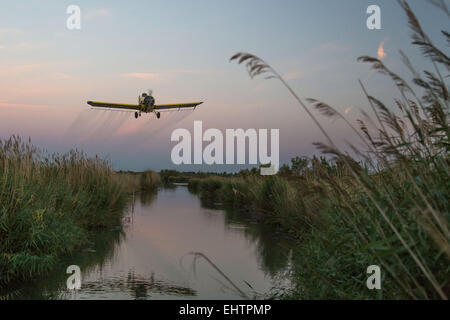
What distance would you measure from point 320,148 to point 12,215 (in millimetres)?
4472

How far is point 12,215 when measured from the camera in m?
5.11

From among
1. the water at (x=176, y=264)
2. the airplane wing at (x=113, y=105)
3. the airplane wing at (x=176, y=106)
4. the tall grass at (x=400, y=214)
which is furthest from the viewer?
the airplane wing at (x=176, y=106)

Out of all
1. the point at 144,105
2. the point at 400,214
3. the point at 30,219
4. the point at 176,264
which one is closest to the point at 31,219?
the point at 30,219

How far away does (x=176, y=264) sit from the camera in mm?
6320

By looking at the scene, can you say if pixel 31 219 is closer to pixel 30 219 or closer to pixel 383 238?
pixel 30 219

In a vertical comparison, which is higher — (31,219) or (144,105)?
(144,105)

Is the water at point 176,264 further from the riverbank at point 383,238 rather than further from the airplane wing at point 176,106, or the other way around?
the airplane wing at point 176,106

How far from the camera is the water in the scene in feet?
15.0

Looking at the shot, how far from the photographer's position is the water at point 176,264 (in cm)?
458

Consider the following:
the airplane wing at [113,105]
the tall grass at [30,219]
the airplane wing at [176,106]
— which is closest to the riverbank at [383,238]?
the tall grass at [30,219]

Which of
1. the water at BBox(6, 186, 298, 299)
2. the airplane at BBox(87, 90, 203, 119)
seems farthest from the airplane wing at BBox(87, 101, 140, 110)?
the water at BBox(6, 186, 298, 299)

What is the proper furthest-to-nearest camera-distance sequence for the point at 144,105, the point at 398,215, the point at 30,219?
the point at 144,105, the point at 30,219, the point at 398,215

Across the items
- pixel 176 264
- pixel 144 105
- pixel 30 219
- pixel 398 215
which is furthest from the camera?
pixel 144 105
